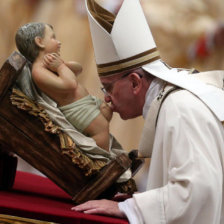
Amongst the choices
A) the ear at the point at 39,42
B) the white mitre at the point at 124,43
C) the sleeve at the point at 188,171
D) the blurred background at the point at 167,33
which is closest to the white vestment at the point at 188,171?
the sleeve at the point at 188,171

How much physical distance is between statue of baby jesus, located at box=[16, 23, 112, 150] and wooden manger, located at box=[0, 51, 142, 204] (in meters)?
0.15

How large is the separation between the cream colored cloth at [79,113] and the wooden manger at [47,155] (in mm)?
145

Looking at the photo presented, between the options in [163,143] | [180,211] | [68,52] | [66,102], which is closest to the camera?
[180,211]

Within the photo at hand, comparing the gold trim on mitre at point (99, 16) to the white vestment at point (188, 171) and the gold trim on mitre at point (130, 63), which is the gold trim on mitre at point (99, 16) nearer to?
the gold trim on mitre at point (130, 63)

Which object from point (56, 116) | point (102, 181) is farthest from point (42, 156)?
point (102, 181)

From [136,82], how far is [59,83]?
380 millimetres

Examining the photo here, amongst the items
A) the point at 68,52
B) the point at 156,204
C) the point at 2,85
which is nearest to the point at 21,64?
the point at 2,85

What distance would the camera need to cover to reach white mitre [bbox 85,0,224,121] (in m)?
2.94

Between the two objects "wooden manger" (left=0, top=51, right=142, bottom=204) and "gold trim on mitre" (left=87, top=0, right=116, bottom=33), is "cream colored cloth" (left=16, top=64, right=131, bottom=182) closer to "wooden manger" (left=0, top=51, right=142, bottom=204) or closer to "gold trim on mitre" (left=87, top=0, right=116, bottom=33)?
"wooden manger" (left=0, top=51, right=142, bottom=204)

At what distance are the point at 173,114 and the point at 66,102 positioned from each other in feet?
1.79

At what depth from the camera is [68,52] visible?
5.63 m

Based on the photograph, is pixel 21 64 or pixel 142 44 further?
pixel 142 44

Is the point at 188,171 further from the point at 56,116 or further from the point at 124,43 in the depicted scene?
the point at 124,43

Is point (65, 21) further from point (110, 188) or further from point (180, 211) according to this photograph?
point (180, 211)
